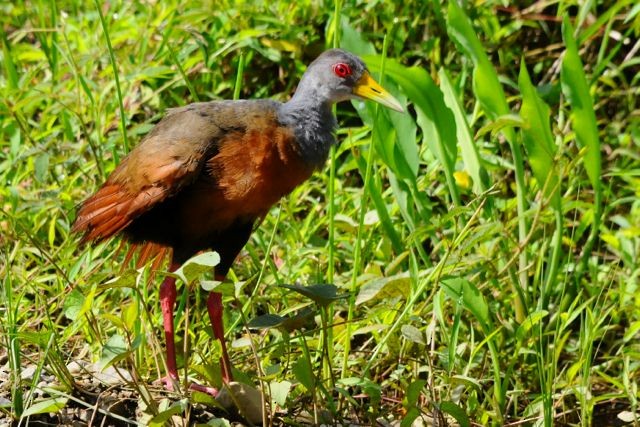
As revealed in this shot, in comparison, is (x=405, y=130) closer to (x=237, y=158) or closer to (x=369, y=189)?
(x=369, y=189)

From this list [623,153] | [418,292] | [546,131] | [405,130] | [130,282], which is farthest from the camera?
[623,153]

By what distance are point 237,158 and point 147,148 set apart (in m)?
0.31

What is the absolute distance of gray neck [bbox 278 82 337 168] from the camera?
3.72 m

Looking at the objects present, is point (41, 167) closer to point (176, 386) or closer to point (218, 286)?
point (176, 386)

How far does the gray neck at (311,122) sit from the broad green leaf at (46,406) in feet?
3.64

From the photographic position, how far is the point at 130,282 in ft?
9.45

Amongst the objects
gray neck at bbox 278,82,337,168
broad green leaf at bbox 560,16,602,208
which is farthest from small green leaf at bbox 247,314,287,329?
broad green leaf at bbox 560,16,602,208

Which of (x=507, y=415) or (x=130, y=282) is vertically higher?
(x=130, y=282)

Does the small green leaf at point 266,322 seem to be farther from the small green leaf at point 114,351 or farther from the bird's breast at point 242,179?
the bird's breast at point 242,179

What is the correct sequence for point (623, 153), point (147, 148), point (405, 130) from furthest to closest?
point (623, 153) < point (405, 130) < point (147, 148)

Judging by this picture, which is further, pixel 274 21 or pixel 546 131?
pixel 274 21

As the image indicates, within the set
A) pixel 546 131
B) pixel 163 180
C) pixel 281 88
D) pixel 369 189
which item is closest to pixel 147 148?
pixel 163 180

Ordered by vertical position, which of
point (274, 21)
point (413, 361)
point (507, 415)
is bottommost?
point (507, 415)

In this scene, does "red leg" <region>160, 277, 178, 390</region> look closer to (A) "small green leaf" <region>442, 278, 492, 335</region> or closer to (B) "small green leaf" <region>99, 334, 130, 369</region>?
(B) "small green leaf" <region>99, 334, 130, 369</region>
